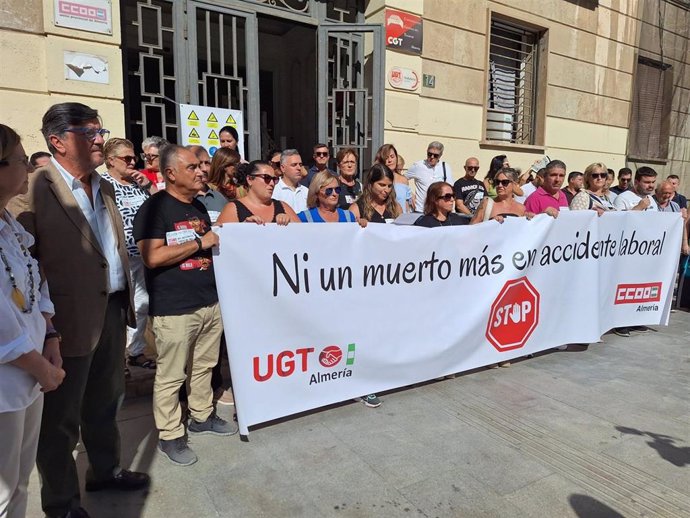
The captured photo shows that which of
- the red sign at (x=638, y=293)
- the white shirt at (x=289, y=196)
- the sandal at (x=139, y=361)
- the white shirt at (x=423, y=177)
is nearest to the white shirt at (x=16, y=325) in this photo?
the sandal at (x=139, y=361)

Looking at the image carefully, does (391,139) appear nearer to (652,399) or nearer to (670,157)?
(652,399)

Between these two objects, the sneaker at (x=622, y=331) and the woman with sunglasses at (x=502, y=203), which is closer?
the woman with sunglasses at (x=502, y=203)

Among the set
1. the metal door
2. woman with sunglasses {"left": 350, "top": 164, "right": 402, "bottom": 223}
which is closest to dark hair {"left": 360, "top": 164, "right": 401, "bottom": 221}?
woman with sunglasses {"left": 350, "top": 164, "right": 402, "bottom": 223}

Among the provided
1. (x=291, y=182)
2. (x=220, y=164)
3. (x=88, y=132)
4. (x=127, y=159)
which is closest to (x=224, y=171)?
(x=220, y=164)

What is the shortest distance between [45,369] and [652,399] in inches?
157

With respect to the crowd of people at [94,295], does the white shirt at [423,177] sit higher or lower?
higher

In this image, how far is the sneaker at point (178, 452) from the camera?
111 inches

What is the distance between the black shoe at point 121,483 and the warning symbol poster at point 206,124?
13.0ft

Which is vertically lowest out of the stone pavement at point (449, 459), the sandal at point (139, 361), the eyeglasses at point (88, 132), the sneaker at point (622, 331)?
the sneaker at point (622, 331)

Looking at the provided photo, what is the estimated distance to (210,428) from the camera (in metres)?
3.18

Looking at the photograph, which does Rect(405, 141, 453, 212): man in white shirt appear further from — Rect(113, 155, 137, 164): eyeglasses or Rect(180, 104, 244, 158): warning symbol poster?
Rect(113, 155, 137, 164): eyeglasses

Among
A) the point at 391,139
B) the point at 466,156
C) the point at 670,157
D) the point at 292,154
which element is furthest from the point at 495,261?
the point at 670,157

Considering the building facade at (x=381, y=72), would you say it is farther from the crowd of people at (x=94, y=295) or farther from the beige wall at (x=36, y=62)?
the crowd of people at (x=94, y=295)

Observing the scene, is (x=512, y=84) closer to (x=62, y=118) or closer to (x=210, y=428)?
(x=210, y=428)
